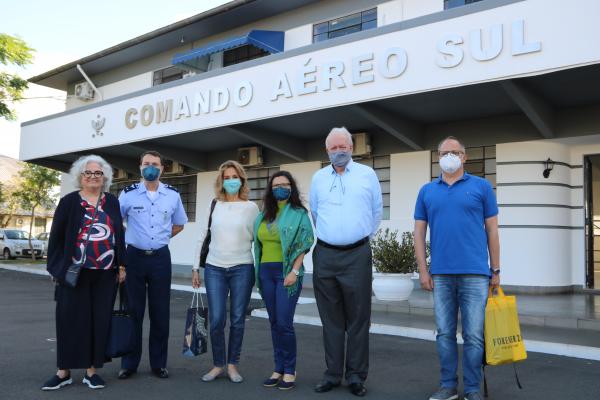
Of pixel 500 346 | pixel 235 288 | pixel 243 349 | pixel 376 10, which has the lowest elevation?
pixel 243 349

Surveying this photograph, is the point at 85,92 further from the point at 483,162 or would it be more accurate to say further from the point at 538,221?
the point at 538,221

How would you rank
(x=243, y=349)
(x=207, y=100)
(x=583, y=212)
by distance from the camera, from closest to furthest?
(x=243, y=349) < (x=583, y=212) < (x=207, y=100)

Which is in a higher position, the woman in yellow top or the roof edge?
the roof edge

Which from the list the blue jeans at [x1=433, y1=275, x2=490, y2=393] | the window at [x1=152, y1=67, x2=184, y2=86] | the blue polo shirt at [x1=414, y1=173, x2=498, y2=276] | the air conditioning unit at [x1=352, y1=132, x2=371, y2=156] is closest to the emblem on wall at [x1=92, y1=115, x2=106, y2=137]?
the window at [x1=152, y1=67, x2=184, y2=86]

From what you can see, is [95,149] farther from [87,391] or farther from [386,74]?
[87,391]

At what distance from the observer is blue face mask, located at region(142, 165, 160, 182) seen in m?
4.97

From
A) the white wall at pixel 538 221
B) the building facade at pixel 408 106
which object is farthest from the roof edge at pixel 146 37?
the white wall at pixel 538 221

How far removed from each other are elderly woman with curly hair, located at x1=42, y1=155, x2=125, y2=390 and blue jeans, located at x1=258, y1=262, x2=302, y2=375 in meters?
1.18

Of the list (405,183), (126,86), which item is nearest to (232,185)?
(405,183)

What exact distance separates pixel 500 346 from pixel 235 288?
6.86 feet

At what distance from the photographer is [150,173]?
4980 millimetres

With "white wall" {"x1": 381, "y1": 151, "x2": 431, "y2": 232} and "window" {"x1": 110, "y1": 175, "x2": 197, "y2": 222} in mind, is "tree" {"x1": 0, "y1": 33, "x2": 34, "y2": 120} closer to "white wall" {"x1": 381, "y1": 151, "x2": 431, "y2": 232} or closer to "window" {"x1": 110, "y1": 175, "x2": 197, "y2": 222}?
"window" {"x1": 110, "y1": 175, "x2": 197, "y2": 222}

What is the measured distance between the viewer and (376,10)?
44.2 ft

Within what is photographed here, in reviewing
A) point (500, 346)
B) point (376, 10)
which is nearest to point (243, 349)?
point (500, 346)
